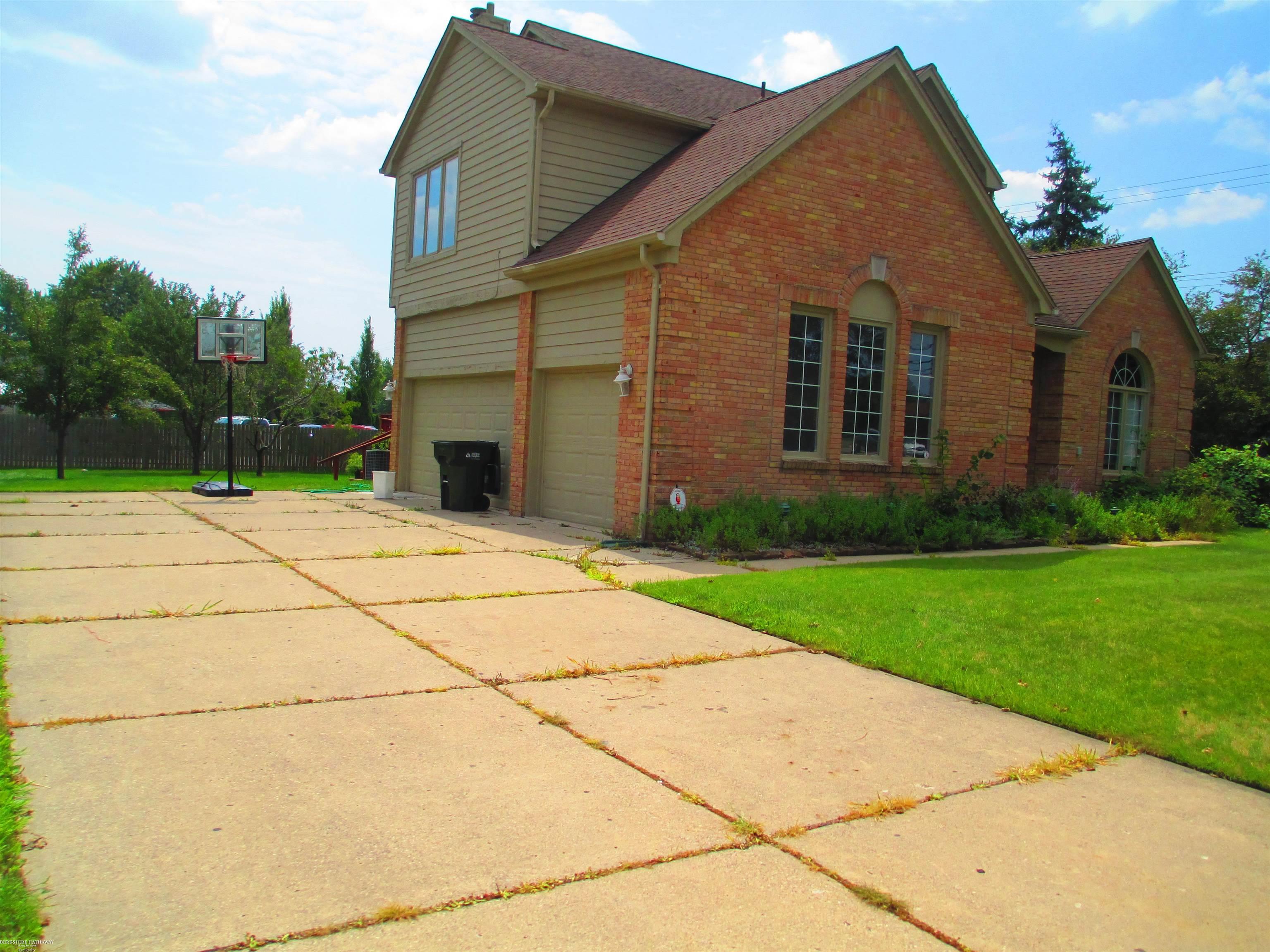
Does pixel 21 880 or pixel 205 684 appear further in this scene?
pixel 205 684

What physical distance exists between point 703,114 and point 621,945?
1481cm

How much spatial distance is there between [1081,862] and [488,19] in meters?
18.6

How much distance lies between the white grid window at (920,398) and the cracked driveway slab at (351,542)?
672 cm

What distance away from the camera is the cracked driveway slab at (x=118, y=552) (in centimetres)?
872

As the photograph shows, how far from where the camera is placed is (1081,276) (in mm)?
17906

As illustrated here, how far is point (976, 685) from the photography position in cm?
553

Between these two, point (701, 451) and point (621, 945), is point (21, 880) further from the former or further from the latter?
point (701, 451)

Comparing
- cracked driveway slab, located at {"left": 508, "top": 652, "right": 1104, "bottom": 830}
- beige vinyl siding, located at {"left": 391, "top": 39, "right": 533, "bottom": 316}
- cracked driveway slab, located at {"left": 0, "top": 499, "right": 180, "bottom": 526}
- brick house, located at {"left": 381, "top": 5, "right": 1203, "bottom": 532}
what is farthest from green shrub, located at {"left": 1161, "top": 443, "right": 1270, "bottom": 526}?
cracked driveway slab, located at {"left": 0, "top": 499, "right": 180, "bottom": 526}

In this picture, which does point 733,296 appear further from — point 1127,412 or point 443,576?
point 1127,412

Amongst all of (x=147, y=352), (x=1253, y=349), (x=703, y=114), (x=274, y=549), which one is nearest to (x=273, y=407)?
(x=147, y=352)

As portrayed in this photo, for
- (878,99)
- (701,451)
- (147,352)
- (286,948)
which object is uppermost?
(878,99)

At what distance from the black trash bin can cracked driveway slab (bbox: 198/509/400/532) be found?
1.34m

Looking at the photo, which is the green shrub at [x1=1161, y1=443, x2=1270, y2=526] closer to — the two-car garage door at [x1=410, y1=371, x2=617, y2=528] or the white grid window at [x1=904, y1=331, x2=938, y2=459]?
the white grid window at [x1=904, y1=331, x2=938, y2=459]

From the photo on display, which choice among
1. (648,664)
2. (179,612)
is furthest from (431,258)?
(648,664)
